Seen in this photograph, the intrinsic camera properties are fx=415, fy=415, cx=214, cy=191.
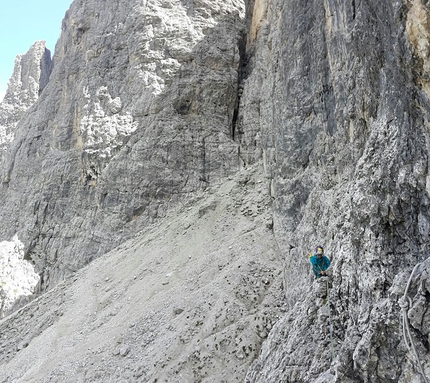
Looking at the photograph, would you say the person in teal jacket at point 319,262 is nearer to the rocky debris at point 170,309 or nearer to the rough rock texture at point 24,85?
the rocky debris at point 170,309

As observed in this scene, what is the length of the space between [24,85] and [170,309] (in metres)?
54.4

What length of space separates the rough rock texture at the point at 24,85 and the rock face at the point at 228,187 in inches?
744

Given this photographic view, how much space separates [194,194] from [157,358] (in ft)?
52.5

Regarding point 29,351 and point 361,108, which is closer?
point 361,108

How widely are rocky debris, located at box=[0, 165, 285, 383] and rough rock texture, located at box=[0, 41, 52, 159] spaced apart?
137 ft

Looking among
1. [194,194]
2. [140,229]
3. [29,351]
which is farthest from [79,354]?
[194,194]

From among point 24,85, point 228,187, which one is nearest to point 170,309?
point 228,187

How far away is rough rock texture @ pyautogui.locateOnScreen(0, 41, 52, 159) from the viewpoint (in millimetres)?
58147

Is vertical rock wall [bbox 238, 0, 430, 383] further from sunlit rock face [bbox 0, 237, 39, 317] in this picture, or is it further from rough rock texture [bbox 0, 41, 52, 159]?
rough rock texture [bbox 0, 41, 52, 159]

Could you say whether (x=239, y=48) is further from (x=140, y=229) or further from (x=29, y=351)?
(x=29, y=351)

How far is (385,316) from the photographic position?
6484 mm

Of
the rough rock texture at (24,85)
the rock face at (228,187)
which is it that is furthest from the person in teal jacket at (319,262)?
the rough rock texture at (24,85)

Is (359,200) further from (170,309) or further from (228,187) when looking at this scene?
(228,187)

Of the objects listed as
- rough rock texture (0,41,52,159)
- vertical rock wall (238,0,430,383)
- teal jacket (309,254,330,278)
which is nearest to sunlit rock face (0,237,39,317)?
vertical rock wall (238,0,430,383)
